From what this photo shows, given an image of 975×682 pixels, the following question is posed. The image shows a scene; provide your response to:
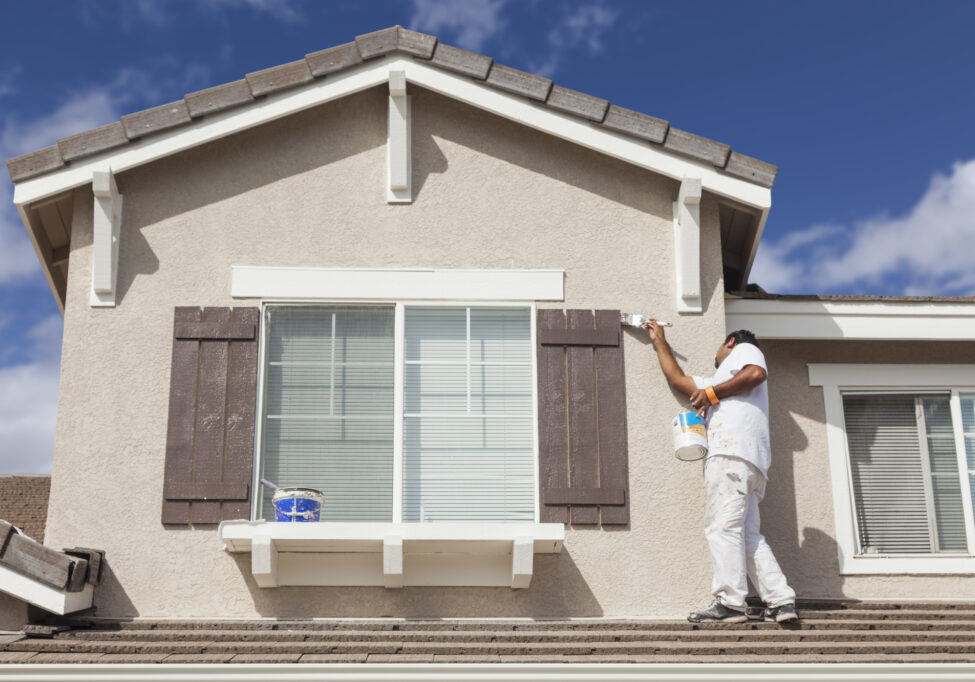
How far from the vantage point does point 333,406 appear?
740cm

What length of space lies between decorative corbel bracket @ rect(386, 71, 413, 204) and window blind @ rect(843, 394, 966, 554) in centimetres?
349

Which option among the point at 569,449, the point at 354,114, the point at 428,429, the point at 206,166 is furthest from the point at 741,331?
the point at 206,166

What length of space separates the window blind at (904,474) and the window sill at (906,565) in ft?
0.42

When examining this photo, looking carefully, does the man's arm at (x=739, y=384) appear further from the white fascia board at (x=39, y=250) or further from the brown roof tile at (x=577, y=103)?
the white fascia board at (x=39, y=250)

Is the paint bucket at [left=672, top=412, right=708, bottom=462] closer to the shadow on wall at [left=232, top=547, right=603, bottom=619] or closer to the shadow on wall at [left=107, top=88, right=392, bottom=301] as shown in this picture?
the shadow on wall at [left=232, top=547, right=603, bottom=619]

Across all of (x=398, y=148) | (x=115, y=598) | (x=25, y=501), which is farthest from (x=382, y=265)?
(x=25, y=501)

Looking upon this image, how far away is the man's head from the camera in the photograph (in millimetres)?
7320

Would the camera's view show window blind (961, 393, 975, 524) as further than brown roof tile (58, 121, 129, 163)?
Yes

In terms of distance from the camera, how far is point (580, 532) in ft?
23.5

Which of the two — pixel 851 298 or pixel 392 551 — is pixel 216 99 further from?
pixel 851 298

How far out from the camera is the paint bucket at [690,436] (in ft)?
23.4

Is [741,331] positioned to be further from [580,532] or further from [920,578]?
[920,578]

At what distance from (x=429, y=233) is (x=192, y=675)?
3.24 metres

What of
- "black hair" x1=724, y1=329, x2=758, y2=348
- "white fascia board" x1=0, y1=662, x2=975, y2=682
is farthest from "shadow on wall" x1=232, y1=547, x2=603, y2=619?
A: "black hair" x1=724, y1=329, x2=758, y2=348
